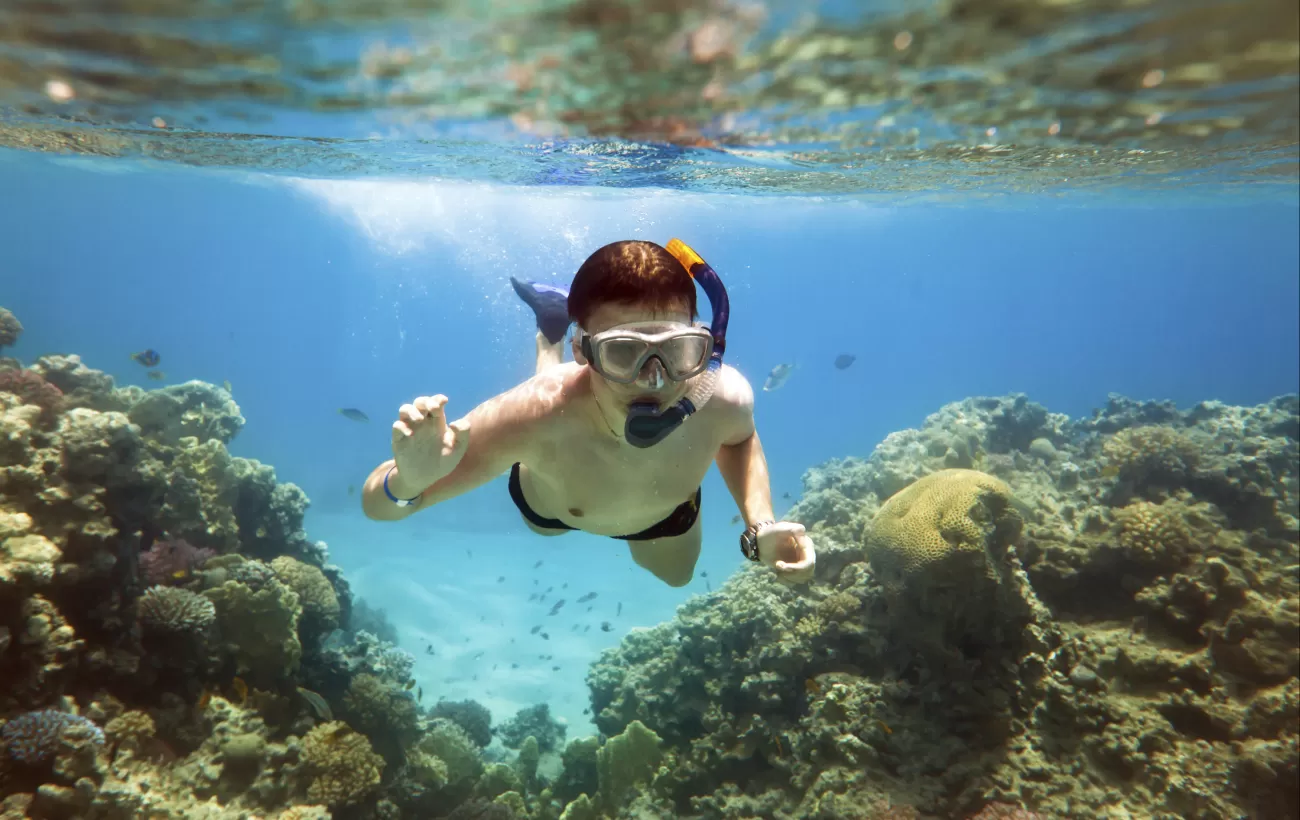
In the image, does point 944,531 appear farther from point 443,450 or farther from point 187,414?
point 187,414

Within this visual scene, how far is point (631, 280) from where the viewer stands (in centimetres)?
284

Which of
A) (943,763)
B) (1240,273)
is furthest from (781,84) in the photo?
(1240,273)

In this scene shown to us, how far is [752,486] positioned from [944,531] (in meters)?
3.11

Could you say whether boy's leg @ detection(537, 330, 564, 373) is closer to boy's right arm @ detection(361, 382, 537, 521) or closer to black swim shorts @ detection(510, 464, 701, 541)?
black swim shorts @ detection(510, 464, 701, 541)

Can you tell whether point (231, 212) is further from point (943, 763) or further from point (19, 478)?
point (943, 763)

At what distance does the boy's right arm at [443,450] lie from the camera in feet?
8.73

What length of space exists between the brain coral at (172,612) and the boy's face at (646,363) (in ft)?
→ 17.7

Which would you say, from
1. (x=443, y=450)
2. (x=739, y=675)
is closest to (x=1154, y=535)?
(x=739, y=675)

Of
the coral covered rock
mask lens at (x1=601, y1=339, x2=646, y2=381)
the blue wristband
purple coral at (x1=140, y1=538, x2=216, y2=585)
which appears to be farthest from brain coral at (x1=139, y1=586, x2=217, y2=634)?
mask lens at (x1=601, y1=339, x2=646, y2=381)

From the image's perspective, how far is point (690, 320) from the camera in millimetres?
3021

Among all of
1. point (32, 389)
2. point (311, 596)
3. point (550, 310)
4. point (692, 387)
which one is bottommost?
point (311, 596)

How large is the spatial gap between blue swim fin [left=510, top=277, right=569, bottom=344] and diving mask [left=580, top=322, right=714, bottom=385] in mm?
2798

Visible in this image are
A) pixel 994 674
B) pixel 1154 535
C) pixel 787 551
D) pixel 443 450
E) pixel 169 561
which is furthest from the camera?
pixel 1154 535

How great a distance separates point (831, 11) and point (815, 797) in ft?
22.0
